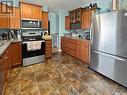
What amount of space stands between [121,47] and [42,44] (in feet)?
9.68

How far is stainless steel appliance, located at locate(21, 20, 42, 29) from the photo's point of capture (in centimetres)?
475

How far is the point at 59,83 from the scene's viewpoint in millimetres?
3133

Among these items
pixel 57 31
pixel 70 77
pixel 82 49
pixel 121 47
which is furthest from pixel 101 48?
pixel 57 31

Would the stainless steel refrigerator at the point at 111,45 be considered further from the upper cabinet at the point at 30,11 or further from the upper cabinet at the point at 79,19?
the upper cabinet at the point at 30,11

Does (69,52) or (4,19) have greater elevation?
(4,19)

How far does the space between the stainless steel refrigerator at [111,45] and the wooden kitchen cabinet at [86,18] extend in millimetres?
1119

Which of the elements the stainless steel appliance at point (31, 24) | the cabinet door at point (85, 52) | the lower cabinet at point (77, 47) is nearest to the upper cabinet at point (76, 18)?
the lower cabinet at point (77, 47)

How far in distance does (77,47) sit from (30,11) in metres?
2.37

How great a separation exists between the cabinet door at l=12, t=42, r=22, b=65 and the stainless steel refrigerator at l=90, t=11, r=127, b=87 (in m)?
2.42

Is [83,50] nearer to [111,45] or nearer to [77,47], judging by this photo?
[77,47]

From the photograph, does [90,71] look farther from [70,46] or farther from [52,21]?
[52,21]

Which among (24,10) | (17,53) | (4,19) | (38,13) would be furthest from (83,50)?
(4,19)

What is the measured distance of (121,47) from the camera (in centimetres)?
293

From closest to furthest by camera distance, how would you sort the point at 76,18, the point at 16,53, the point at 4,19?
the point at 16,53 < the point at 4,19 < the point at 76,18
